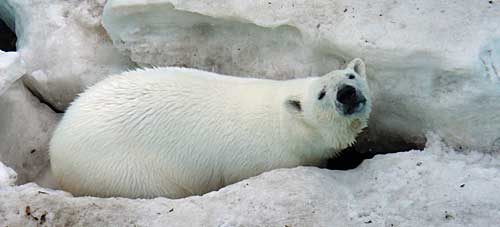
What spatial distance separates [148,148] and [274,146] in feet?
2.51

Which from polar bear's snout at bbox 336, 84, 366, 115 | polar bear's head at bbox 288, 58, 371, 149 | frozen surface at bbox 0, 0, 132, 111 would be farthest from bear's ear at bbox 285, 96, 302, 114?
frozen surface at bbox 0, 0, 132, 111

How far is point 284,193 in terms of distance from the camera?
3.23 m

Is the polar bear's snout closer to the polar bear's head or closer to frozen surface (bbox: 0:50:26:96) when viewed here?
the polar bear's head

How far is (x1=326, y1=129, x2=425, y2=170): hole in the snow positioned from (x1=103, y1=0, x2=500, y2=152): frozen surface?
0.02 meters

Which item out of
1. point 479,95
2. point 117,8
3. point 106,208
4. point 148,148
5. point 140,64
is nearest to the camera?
point 106,208

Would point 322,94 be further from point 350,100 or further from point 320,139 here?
point 320,139

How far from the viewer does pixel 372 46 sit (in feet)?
12.3

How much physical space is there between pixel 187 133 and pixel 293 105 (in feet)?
2.18

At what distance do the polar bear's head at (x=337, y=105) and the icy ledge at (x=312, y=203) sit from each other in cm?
38

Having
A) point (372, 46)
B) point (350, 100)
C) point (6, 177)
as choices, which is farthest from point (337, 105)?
point (6, 177)


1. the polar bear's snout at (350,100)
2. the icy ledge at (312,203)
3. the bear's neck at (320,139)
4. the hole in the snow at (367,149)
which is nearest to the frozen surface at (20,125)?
the icy ledge at (312,203)

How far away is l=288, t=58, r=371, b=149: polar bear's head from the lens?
11.6ft

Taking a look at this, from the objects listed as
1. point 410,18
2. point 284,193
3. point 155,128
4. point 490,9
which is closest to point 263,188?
point 284,193

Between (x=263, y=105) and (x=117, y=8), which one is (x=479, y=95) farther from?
(x=117, y=8)
